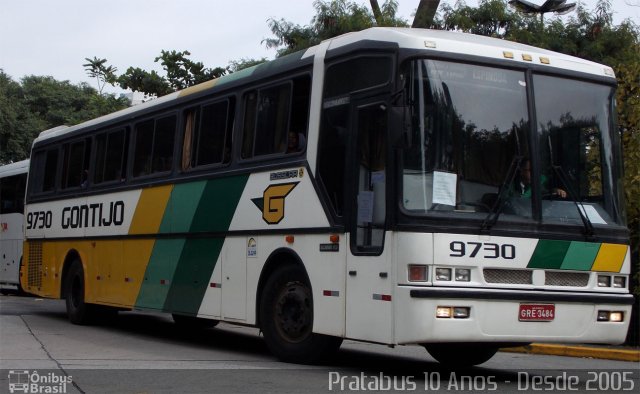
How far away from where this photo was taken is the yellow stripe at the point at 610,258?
32.2ft

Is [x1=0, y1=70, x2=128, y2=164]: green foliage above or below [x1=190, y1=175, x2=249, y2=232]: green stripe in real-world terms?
above

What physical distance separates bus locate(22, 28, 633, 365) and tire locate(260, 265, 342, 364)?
0.02m

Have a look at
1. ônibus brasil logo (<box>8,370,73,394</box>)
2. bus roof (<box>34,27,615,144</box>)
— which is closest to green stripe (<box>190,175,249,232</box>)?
bus roof (<box>34,27,615,144</box>)

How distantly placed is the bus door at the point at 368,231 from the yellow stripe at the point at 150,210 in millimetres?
4545

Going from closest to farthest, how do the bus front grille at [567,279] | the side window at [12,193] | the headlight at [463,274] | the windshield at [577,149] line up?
the headlight at [463,274] < the bus front grille at [567,279] < the windshield at [577,149] < the side window at [12,193]

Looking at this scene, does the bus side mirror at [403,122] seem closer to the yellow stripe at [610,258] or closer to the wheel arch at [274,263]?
the wheel arch at [274,263]

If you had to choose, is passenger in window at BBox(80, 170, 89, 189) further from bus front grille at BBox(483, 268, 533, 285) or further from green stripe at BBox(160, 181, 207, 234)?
bus front grille at BBox(483, 268, 533, 285)

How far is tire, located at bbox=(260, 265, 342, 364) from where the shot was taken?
34.2 ft

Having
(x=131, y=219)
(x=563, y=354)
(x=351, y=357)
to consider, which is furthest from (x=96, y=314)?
(x=563, y=354)

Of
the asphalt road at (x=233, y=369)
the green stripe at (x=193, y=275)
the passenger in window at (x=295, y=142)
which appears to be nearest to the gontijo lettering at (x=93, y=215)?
the asphalt road at (x=233, y=369)

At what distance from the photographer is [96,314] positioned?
1692cm

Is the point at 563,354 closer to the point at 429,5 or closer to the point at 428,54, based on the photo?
the point at 428,54

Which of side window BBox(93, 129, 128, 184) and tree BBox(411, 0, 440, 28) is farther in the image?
tree BBox(411, 0, 440, 28)

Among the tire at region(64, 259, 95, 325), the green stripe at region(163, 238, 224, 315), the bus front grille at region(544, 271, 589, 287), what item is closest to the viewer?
the bus front grille at region(544, 271, 589, 287)
